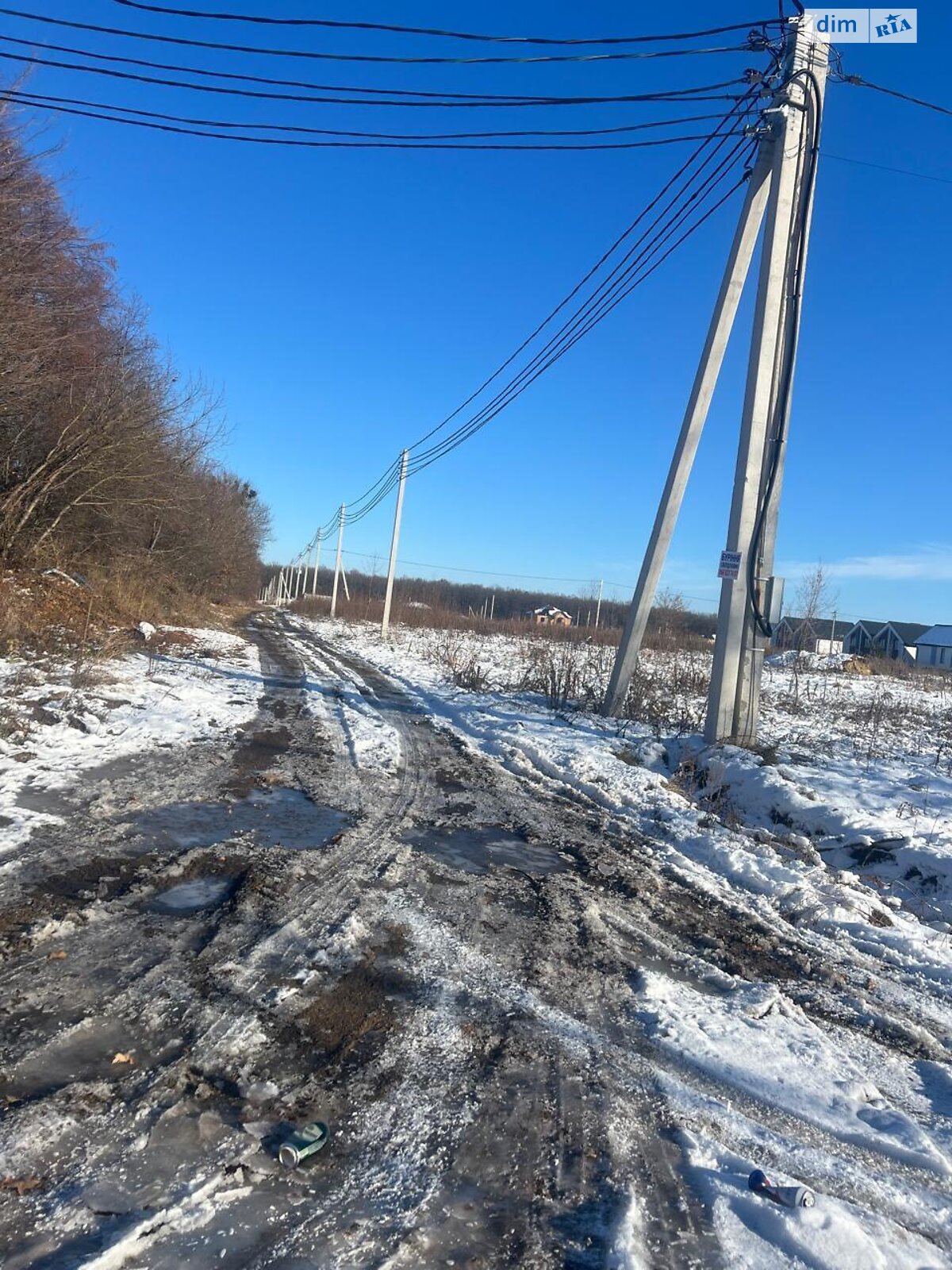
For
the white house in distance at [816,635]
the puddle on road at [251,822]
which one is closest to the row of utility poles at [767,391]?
the puddle on road at [251,822]

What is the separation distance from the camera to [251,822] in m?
6.54

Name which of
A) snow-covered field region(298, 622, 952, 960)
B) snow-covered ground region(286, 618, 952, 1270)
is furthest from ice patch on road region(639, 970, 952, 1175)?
snow-covered field region(298, 622, 952, 960)

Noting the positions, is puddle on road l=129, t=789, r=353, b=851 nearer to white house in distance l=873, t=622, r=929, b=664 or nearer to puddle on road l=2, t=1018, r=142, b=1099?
puddle on road l=2, t=1018, r=142, b=1099

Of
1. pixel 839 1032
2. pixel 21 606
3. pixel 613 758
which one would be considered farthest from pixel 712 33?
pixel 21 606

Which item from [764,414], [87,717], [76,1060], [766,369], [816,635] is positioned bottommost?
[76,1060]

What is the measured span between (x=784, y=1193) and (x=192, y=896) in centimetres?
346

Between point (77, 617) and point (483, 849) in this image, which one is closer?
point (483, 849)

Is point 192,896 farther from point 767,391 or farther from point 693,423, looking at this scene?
point 693,423

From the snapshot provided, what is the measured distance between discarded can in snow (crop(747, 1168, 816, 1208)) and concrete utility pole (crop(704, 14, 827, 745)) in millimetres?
8321

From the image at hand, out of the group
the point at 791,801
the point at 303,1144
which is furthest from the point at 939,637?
the point at 303,1144

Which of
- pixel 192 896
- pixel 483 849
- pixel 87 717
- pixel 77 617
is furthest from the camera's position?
pixel 77 617

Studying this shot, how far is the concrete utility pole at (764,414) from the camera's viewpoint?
10508mm

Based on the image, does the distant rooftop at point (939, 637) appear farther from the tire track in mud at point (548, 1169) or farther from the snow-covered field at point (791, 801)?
the tire track in mud at point (548, 1169)

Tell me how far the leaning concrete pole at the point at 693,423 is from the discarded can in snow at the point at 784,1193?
1053cm
